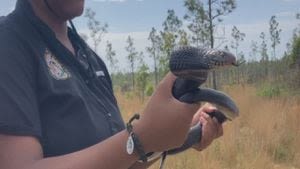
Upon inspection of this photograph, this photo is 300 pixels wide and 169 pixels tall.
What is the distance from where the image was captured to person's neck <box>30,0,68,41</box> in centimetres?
111

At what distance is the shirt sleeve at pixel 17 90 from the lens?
0.87 metres

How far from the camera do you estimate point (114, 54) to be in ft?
86.6

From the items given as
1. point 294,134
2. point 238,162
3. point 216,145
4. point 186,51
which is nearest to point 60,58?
point 186,51

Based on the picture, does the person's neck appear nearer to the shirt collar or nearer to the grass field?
the shirt collar

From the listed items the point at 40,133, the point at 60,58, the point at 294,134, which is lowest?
the point at 294,134

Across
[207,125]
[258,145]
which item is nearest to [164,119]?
[207,125]

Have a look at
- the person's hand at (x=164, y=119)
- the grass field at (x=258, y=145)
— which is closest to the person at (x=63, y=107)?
the person's hand at (x=164, y=119)

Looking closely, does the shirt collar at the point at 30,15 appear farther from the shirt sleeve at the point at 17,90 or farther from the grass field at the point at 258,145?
the grass field at the point at 258,145

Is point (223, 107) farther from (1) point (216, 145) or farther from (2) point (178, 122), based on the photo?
(1) point (216, 145)

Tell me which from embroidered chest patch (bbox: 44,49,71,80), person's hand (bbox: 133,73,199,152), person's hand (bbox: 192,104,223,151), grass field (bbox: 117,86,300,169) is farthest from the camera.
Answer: grass field (bbox: 117,86,300,169)

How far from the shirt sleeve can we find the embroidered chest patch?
0.05 m

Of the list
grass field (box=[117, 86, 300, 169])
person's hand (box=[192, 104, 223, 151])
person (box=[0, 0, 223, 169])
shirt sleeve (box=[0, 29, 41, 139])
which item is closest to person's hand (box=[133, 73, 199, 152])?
person (box=[0, 0, 223, 169])

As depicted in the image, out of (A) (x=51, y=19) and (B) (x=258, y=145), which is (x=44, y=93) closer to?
(A) (x=51, y=19)

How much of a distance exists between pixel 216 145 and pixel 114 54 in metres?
21.0
